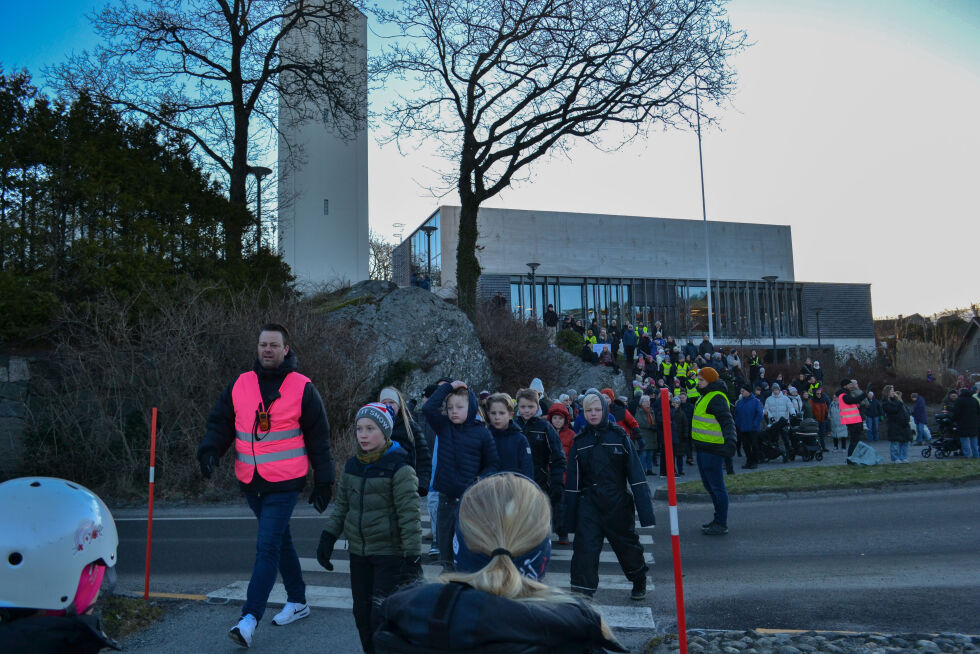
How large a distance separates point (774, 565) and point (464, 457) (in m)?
3.46

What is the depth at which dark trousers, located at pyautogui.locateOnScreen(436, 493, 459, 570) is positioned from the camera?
22.8 feet

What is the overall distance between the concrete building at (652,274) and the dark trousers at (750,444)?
2291 centimetres

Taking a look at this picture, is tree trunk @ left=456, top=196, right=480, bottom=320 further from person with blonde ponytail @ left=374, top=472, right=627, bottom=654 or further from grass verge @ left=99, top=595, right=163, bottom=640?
person with blonde ponytail @ left=374, top=472, right=627, bottom=654

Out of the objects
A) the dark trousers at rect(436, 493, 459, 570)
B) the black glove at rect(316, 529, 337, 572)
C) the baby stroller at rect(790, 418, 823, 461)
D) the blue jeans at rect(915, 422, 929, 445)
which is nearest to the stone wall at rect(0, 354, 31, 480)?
the dark trousers at rect(436, 493, 459, 570)

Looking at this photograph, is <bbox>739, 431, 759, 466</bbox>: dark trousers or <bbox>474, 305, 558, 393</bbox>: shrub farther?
<bbox>474, 305, 558, 393</bbox>: shrub

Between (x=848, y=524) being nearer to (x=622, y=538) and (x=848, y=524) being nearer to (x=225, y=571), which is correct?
(x=622, y=538)

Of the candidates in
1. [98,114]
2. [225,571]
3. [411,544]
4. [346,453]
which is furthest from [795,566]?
[98,114]

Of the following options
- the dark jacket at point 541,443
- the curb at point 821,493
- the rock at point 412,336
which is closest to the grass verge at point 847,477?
the curb at point 821,493

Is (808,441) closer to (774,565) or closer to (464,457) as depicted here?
(774,565)

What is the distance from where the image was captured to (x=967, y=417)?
17328mm

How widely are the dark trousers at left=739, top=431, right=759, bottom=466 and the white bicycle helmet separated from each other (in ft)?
55.8

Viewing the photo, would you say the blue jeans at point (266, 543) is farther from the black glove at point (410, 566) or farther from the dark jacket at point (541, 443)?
the dark jacket at point (541, 443)

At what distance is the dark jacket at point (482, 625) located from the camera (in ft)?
6.14

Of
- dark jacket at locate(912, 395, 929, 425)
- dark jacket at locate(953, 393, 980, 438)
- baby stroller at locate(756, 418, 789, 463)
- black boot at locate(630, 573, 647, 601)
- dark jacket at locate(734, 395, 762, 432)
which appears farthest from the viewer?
dark jacket at locate(912, 395, 929, 425)
